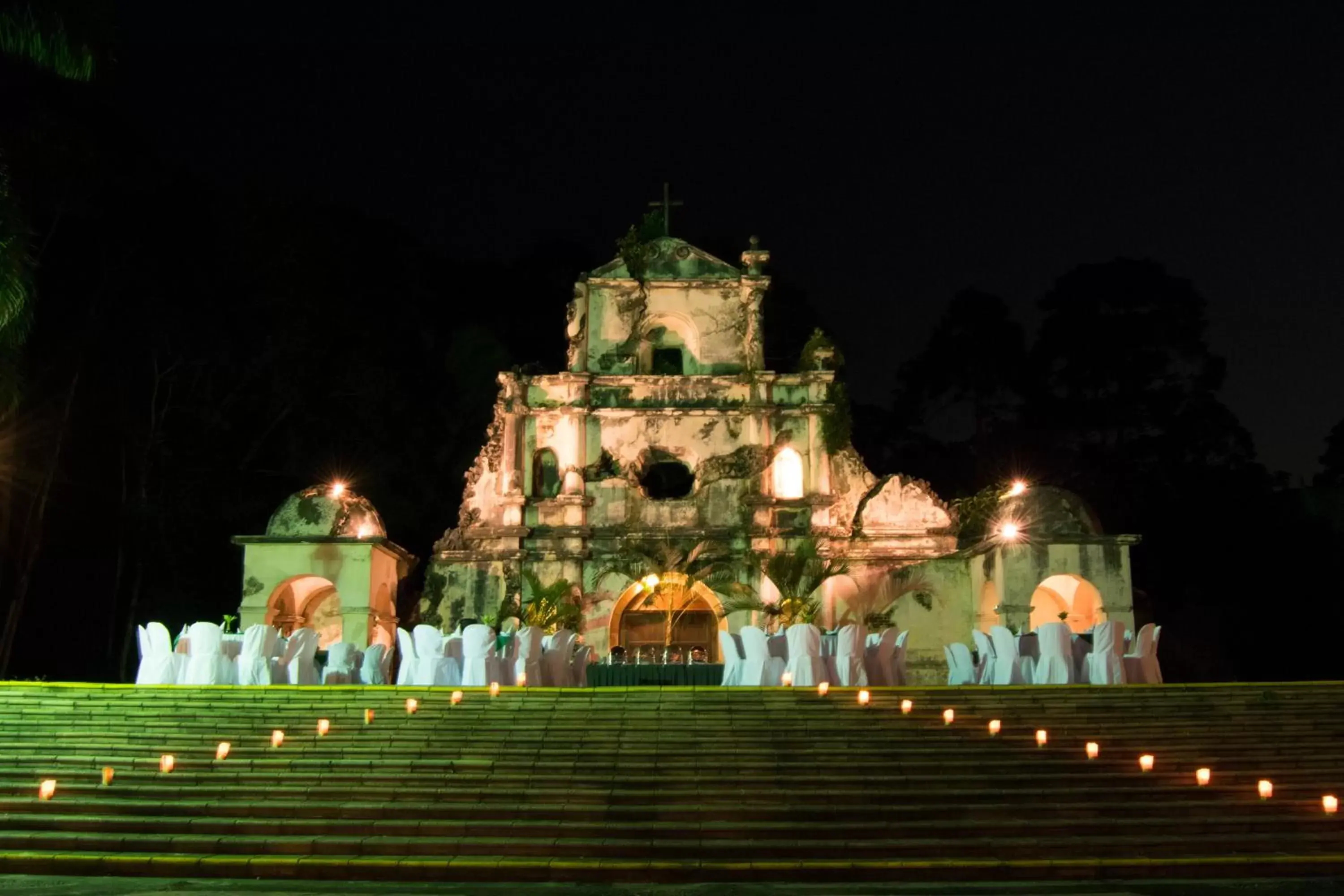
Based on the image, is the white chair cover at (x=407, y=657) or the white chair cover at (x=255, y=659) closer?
the white chair cover at (x=255, y=659)

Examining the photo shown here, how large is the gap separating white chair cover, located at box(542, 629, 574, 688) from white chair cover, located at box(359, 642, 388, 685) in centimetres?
194

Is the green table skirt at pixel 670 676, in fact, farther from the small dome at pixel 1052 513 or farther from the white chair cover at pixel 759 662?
the small dome at pixel 1052 513

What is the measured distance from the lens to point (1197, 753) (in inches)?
462

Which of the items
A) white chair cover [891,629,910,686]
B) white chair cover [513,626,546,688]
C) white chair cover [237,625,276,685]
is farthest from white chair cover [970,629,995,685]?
white chair cover [237,625,276,685]

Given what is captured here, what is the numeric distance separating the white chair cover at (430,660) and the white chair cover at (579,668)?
5.37ft

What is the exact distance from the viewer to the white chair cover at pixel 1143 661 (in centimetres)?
1586


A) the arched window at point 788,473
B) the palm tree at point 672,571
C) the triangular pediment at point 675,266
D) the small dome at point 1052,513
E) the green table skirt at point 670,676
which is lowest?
the green table skirt at point 670,676

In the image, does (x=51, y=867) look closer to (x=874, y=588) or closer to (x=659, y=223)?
(x=874, y=588)

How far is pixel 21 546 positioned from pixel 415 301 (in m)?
13.6

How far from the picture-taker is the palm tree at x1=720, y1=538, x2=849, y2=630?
75.0 ft

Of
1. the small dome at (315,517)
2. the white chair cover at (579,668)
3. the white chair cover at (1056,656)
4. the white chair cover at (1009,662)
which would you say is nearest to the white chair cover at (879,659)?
the white chair cover at (1009,662)

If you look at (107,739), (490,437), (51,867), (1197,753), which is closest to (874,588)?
(490,437)

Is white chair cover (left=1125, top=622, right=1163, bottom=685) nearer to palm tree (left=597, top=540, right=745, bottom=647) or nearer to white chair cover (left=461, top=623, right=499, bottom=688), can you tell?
white chair cover (left=461, top=623, right=499, bottom=688)

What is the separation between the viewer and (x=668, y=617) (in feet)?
77.4
